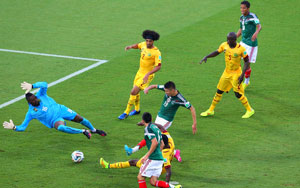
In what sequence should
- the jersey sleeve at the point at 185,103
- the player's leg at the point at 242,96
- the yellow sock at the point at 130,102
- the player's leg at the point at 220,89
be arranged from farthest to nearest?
the yellow sock at the point at 130,102
the player's leg at the point at 220,89
the player's leg at the point at 242,96
the jersey sleeve at the point at 185,103

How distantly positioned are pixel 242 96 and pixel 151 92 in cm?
364

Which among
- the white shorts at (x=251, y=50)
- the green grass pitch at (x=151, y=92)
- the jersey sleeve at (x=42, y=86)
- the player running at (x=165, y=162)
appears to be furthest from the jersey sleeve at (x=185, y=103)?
the white shorts at (x=251, y=50)

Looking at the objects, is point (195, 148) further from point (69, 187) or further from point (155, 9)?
point (155, 9)

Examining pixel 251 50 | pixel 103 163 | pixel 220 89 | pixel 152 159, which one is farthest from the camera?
pixel 251 50

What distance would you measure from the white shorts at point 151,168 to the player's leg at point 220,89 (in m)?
4.85

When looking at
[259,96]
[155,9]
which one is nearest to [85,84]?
[259,96]

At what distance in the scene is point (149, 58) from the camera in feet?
51.1

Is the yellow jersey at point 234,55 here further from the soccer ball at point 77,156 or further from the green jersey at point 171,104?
the soccer ball at point 77,156

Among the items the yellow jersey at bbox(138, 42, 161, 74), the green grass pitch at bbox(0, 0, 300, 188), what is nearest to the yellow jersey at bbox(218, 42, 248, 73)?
the green grass pitch at bbox(0, 0, 300, 188)

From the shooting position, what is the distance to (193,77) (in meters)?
19.5

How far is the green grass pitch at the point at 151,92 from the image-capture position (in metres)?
13.0

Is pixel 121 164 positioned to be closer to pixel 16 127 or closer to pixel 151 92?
pixel 16 127

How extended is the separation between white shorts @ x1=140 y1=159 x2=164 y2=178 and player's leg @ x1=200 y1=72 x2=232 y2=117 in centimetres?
485

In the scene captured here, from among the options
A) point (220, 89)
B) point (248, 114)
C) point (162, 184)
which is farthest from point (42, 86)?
point (248, 114)
